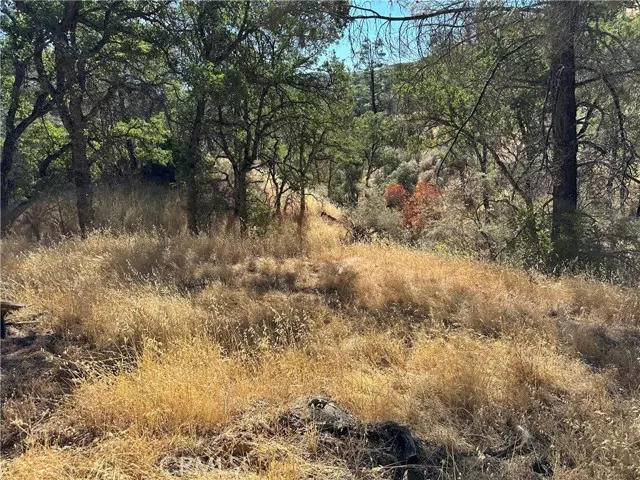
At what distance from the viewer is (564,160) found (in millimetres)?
7832

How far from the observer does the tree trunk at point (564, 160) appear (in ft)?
23.7

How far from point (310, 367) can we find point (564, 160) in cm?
658

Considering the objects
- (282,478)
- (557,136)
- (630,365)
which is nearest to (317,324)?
(282,478)

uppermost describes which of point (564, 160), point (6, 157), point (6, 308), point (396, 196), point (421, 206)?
point (6, 157)

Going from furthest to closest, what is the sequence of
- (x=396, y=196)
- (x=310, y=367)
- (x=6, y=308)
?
(x=396, y=196) → (x=6, y=308) → (x=310, y=367)

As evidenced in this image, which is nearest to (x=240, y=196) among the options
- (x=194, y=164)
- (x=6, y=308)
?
(x=194, y=164)

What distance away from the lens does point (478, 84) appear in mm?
9148

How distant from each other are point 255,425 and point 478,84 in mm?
8582

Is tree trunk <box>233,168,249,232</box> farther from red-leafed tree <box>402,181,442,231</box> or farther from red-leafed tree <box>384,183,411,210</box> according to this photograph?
red-leafed tree <box>384,183,411,210</box>

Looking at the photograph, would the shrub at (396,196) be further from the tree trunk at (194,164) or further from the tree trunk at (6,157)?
the tree trunk at (6,157)

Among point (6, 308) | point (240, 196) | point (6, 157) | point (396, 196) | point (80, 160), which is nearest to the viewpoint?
point (6, 308)

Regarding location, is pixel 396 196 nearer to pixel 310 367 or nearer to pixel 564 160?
pixel 564 160

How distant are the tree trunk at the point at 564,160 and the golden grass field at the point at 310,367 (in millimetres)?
1944

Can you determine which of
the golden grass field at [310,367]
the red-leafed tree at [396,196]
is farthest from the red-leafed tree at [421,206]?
the golden grass field at [310,367]
